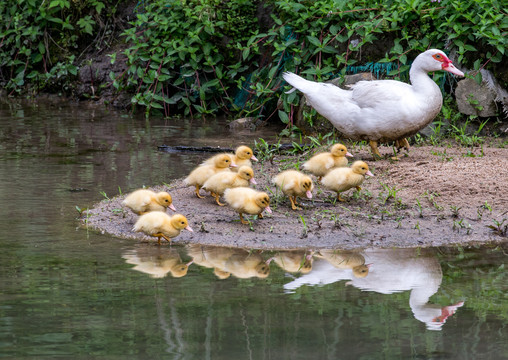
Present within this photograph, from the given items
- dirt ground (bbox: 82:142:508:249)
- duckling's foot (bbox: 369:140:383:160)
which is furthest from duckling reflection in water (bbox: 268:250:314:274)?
duckling's foot (bbox: 369:140:383:160)

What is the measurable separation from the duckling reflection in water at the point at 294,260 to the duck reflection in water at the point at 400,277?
5 cm

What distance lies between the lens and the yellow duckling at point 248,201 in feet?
17.6

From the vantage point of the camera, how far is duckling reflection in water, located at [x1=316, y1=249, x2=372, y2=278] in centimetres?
463

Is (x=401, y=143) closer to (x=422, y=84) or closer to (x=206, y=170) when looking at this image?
(x=422, y=84)

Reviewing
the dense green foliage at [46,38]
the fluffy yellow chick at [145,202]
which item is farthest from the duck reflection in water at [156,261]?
the dense green foliage at [46,38]

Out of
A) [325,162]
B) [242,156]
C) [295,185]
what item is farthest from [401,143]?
[295,185]

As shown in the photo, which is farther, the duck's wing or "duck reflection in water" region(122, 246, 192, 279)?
the duck's wing

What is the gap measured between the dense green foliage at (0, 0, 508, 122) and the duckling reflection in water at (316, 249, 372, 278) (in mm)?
4580

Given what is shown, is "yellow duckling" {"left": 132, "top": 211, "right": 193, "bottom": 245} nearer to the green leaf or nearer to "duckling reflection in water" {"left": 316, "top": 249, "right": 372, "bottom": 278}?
"duckling reflection in water" {"left": 316, "top": 249, "right": 372, "bottom": 278}

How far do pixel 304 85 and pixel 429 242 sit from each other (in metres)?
2.94

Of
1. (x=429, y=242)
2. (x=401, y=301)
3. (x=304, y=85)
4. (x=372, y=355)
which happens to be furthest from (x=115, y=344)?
(x=304, y=85)

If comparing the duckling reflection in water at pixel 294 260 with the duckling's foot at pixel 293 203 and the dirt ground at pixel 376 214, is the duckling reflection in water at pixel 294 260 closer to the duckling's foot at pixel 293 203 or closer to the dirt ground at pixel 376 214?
the dirt ground at pixel 376 214

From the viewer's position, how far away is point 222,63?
11102 mm

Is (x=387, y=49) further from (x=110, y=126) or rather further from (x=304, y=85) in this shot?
(x=110, y=126)
